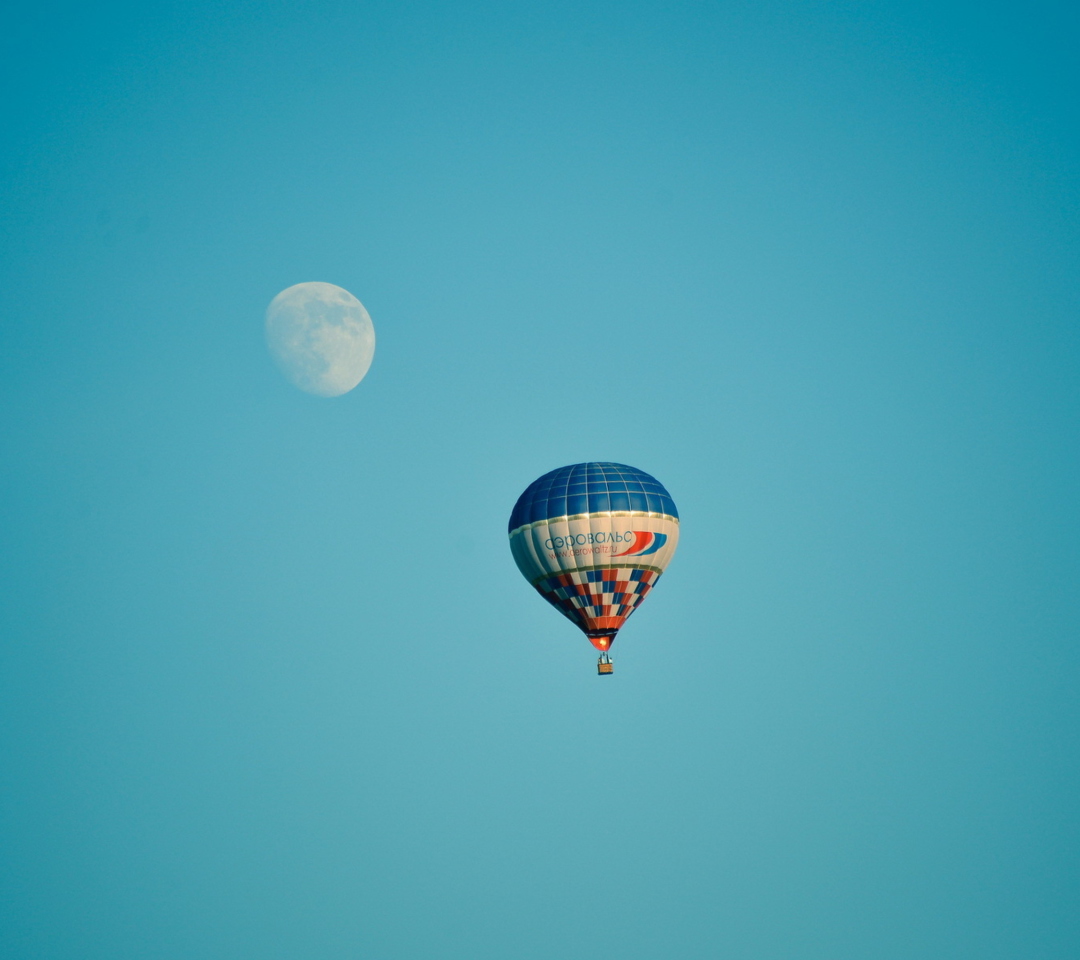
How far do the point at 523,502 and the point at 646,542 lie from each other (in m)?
5.83

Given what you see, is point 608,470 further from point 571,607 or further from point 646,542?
point 571,607

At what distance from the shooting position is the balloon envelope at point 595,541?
41844mm

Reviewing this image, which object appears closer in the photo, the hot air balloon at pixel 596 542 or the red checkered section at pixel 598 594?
the hot air balloon at pixel 596 542

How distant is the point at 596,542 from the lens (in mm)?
41750

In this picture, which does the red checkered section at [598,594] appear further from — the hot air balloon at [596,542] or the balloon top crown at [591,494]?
the balloon top crown at [591,494]

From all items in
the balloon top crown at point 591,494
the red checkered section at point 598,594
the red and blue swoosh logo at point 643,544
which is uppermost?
the balloon top crown at point 591,494

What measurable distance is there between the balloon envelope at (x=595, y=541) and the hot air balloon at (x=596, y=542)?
0.14 feet

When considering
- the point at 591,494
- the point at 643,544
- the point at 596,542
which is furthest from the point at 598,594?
the point at 591,494

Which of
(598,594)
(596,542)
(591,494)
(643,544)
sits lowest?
(598,594)

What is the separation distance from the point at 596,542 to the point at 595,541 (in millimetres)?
60

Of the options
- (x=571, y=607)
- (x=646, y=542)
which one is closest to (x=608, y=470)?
(x=646, y=542)

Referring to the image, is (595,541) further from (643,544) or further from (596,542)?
(643,544)

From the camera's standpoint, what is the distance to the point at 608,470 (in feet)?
143

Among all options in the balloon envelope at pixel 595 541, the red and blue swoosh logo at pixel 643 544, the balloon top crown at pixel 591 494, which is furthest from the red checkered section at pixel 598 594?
the balloon top crown at pixel 591 494
